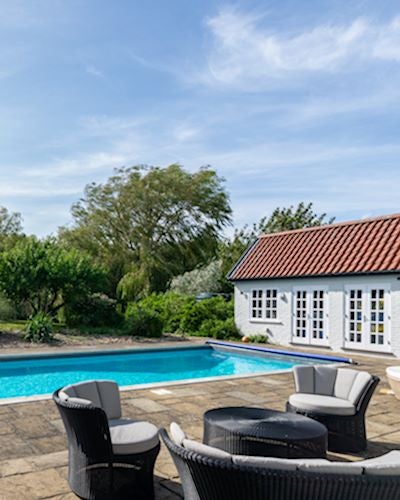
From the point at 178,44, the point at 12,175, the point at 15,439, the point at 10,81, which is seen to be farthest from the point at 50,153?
the point at 15,439

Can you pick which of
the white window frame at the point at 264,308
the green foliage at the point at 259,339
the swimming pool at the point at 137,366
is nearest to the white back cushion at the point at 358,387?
the swimming pool at the point at 137,366

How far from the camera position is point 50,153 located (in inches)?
719

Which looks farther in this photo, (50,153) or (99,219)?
(99,219)

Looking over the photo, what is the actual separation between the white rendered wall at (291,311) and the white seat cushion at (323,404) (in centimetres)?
846

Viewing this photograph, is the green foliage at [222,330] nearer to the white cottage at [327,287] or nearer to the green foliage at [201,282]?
the white cottage at [327,287]

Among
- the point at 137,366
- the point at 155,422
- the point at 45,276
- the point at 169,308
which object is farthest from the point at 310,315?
the point at 155,422

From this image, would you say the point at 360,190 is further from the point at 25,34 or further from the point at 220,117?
the point at 25,34

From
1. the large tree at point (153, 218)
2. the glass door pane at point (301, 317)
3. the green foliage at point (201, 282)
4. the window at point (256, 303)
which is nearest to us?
the glass door pane at point (301, 317)

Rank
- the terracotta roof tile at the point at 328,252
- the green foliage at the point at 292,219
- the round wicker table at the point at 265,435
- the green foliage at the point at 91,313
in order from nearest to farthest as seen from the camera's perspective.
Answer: the round wicker table at the point at 265,435
the terracotta roof tile at the point at 328,252
the green foliage at the point at 91,313
the green foliage at the point at 292,219

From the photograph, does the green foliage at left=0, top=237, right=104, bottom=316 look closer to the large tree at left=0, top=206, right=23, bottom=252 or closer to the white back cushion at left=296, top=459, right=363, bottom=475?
the white back cushion at left=296, top=459, right=363, bottom=475

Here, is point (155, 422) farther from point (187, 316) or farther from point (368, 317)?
point (187, 316)

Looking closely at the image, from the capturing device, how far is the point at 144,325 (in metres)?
18.3

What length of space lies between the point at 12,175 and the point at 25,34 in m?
11.8

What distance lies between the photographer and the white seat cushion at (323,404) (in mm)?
5418
